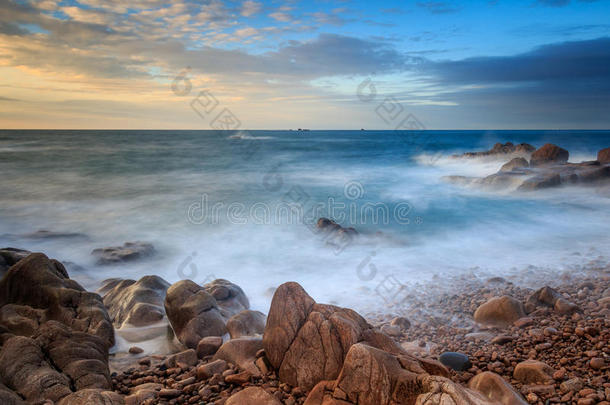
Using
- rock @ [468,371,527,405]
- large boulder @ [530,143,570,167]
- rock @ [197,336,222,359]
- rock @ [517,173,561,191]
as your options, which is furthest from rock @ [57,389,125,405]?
large boulder @ [530,143,570,167]

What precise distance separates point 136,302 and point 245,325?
2418mm

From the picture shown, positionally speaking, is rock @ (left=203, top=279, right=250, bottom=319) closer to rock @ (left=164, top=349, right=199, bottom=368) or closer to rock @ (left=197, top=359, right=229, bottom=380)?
rock @ (left=164, top=349, right=199, bottom=368)

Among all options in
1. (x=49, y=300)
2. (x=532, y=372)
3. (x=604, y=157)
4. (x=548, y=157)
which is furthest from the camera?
(x=548, y=157)

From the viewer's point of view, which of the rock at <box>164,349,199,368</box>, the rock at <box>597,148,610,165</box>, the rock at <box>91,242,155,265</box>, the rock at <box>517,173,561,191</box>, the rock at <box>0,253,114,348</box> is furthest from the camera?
the rock at <box>597,148,610,165</box>

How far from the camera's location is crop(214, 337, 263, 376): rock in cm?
479

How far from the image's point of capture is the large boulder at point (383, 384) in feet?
10.5

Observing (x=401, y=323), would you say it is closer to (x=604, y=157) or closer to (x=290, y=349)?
(x=290, y=349)

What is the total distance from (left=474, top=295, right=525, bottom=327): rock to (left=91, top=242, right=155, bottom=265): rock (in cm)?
930

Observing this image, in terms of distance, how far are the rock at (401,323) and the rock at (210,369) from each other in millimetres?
3207

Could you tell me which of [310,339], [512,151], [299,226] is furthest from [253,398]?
[512,151]

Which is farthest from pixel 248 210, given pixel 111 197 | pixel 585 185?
pixel 585 185

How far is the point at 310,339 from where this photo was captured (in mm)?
4363

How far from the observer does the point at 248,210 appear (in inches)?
715

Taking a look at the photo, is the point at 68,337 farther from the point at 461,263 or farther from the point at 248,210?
the point at 248,210
